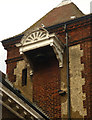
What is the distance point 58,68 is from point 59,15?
4288 mm

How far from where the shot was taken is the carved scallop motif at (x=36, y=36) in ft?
77.6

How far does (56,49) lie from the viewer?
77.8 feet

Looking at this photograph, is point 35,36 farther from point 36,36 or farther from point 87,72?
point 87,72

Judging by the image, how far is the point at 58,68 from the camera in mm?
24062

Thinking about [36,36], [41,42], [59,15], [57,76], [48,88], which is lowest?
[48,88]

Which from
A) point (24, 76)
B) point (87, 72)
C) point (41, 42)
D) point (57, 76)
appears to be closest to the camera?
point (87, 72)

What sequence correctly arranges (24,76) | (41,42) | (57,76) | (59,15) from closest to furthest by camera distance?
(41,42)
(57,76)
(24,76)
(59,15)

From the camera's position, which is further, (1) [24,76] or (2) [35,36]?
(1) [24,76]

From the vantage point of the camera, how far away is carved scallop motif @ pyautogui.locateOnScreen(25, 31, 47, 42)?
77.6 ft

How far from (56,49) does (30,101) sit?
2917mm

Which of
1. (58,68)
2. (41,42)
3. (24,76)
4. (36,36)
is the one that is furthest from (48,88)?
(36,36)

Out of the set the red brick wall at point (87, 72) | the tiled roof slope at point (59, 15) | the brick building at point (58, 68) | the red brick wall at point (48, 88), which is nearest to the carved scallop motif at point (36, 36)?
the brick building at point (58, 68)

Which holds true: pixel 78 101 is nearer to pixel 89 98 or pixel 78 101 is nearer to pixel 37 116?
pixel 89 98

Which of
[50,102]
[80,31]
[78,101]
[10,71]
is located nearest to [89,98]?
[78,101]
